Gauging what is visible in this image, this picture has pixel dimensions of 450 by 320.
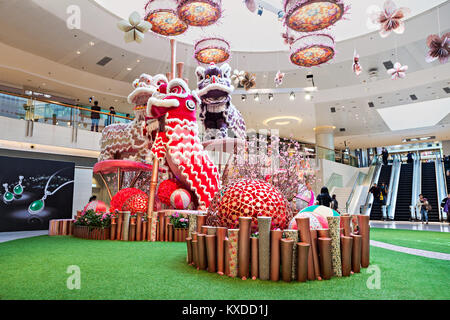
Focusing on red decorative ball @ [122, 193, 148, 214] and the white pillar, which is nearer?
red decorative ball @ [122, 193, 148, 214]

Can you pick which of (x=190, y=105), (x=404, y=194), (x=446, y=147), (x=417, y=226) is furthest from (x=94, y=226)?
(x=446, y=147)

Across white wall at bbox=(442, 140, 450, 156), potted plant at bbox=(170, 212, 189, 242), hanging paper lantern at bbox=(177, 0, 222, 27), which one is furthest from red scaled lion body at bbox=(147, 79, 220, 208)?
white wall at bbox=(442, 140, 450, 156)

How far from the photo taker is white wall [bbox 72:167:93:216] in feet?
38.3

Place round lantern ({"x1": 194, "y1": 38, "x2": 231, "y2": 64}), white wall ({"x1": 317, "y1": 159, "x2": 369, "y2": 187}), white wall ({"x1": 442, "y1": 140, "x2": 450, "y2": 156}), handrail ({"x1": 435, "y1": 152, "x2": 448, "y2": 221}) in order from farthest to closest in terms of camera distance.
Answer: white wall ({"x1": 442, "y1": 140, "x2": 450, "y2": 156}) < white wall ({"x1": 317, "y1": 159, "x2": 369, "y2": 187}) < handrail ({"x1": 435, "y1": 152, "x2": 448, "y2": 221}) < round lantern ({"x1": 194, "y1": 38, "x2": 231, "y2": 64})

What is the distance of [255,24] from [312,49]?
705 cm

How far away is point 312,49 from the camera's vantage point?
610 centimetres

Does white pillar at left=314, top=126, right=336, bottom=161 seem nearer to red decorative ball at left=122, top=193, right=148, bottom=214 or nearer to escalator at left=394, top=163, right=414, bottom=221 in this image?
escalator at left=394, top=163, right=414, bottom=221

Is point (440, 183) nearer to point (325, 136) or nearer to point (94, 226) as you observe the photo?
point (325, 136)

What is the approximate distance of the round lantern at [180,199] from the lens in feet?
15.6

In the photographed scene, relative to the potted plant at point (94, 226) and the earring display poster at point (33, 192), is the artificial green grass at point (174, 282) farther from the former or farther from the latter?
the earring display poster at point (33, 192)

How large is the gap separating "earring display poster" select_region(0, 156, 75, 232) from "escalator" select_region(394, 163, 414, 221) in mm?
13851
